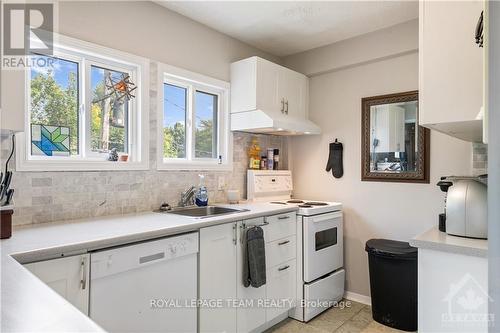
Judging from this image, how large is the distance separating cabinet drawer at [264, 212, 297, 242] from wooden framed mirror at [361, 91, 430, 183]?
0.97 metres

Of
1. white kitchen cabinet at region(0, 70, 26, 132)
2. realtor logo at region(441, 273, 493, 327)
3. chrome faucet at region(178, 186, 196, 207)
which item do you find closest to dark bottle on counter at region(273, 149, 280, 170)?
chrome faucet at region(178, 186, 196, 207)

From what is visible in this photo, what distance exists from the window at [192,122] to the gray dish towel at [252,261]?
2.90ft

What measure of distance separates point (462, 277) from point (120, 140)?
7.78 ft

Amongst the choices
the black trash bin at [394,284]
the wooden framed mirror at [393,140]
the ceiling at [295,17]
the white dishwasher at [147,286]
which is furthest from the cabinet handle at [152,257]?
the wooden framed mirror at [393,140]

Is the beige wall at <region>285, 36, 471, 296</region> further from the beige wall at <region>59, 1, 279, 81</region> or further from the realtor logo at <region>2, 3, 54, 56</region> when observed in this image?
the realtor logo at <region>2, 3, 54, 56</region>

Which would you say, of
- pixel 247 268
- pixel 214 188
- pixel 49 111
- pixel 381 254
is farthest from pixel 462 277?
pixel 49 111

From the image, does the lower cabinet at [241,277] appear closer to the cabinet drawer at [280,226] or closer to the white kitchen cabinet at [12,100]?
the cabinet drawer at [280,226]

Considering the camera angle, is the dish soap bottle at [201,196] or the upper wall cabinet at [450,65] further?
the dish soap bottle at [201,196]

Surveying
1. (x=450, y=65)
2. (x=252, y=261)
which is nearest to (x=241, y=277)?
(x=252, y=261)

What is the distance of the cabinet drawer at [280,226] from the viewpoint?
Result: 2.50m

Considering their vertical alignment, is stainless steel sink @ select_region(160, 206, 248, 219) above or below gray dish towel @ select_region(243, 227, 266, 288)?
above

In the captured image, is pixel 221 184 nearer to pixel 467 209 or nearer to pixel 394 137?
pixel 394 137

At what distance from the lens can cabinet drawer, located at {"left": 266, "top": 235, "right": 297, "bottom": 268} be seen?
249 cm

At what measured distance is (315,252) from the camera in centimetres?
278
